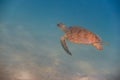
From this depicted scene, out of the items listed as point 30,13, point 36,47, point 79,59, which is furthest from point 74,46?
point 30,13

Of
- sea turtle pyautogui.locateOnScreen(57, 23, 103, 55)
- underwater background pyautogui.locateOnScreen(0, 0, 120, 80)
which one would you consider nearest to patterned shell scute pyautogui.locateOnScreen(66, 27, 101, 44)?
sea turtle pyautogui.locateOnScreen(57, 23, 103, 55)

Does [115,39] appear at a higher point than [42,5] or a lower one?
lower

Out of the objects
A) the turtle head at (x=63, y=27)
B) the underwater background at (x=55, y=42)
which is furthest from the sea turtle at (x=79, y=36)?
the underwater background at (x=55, y=42)

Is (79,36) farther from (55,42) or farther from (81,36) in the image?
(55,42)

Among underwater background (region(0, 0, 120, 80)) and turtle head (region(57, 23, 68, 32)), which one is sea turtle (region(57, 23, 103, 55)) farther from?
underwater background (region(0, 0, 120, 80))

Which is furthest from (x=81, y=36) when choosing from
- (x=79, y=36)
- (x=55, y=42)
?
(x=55, y=42)

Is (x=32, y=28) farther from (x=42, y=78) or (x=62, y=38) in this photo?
(x=42, y=78)

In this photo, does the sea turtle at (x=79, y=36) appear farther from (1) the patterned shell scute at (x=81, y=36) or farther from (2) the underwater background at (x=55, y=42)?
(2) the underwater background at (x=55, y=42)
